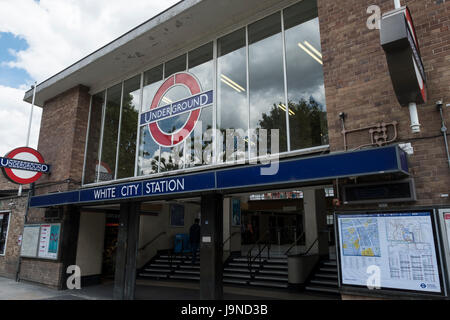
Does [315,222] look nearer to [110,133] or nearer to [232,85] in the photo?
[232,85]

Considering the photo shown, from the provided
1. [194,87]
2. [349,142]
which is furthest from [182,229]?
[349,142]

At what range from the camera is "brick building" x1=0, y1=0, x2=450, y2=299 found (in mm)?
4375

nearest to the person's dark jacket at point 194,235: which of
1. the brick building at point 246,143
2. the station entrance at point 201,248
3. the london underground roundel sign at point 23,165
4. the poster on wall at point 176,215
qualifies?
the station entrance at point 201,248

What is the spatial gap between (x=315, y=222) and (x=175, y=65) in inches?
257

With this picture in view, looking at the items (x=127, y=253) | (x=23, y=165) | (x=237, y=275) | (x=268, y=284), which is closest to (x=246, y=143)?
(x=127, y=253)

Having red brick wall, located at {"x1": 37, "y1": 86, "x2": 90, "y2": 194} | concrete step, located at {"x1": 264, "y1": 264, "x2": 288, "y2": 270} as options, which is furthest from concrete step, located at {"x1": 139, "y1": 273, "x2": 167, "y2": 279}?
red brick wall, located at {"x1": 37, "y1": 86, "x2": 90, "y2": 194}

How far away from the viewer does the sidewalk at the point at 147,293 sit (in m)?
8.10

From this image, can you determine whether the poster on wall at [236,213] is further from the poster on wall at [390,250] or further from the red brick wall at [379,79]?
the poster on wall at [390,250]

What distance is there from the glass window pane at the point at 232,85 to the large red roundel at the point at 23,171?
6.20m

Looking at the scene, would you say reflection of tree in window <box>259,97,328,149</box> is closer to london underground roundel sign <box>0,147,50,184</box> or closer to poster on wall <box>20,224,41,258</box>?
london underground roundel sign <box>0,147,50,184</box>

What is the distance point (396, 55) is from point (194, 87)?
5142mm

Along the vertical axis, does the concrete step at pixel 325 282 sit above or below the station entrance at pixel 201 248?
below

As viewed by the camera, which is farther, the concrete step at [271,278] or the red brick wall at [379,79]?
the concrete step at [271,278]
